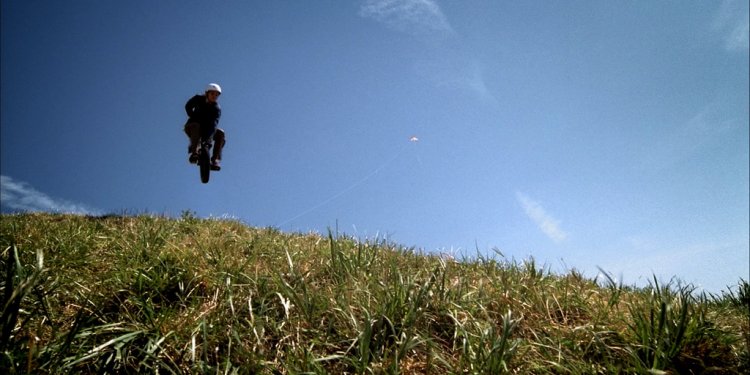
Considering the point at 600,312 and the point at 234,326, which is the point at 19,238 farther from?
the point at 600,312

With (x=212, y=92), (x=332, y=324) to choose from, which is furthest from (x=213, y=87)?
(x=332, y=324)

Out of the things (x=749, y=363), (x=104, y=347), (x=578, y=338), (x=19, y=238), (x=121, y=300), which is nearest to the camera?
(x=749, y=363)

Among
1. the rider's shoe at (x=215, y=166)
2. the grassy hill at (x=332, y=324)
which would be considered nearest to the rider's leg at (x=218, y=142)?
the rider's shoe at (x=215, y=166)

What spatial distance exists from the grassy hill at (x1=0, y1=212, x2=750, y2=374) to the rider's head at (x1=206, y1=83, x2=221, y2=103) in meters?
7.26

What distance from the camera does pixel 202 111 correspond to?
34.0 ft

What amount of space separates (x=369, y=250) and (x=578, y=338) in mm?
2265

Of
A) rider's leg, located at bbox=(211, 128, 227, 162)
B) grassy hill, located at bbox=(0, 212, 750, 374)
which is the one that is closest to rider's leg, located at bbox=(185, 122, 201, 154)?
rider's leg, located at bbox=(211, 128, 227, 162)

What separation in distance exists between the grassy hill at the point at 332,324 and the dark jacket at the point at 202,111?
22.6ft

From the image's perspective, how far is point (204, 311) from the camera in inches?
123

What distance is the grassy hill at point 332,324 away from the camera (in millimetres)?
2424

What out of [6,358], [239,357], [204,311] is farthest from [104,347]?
[239,357]

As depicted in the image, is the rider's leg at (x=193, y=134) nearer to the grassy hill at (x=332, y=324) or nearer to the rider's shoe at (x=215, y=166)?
the rider's shoe at (x=215, y=166)

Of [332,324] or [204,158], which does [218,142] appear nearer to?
[204,158]

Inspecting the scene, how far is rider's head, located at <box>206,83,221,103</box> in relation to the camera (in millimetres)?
10391
